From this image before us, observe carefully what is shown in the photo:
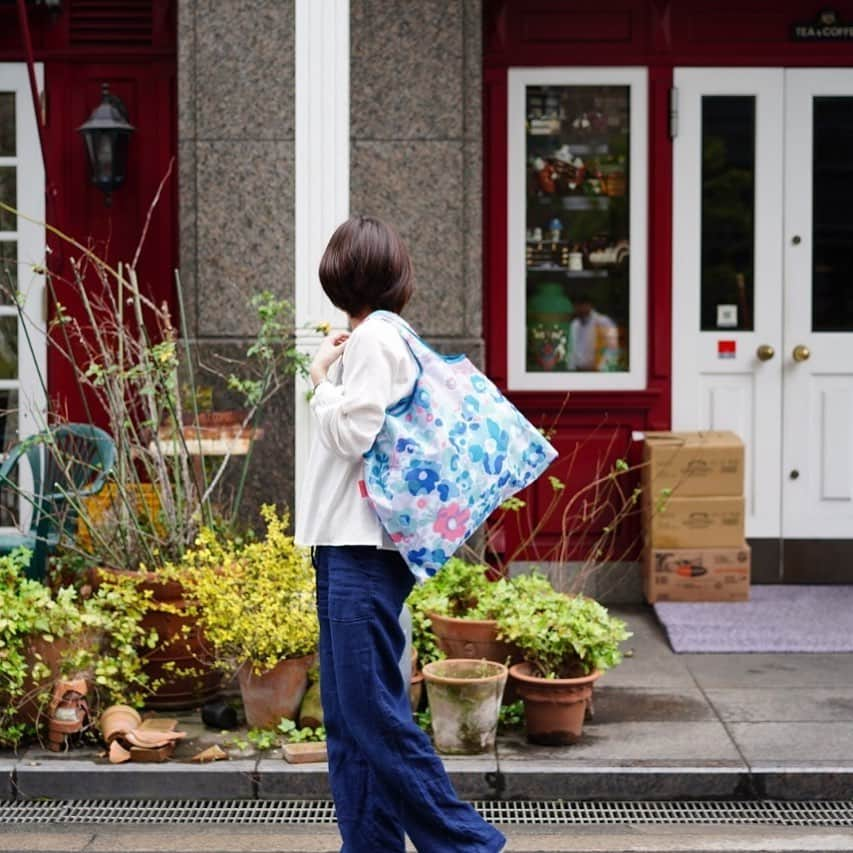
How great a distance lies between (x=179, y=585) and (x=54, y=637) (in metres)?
0.57

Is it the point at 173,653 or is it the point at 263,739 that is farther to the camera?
the point at 173,653

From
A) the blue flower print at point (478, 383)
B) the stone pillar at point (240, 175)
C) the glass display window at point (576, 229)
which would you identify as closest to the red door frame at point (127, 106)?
the stone pillar at point (240, 175)

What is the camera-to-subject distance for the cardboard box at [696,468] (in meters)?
8.37

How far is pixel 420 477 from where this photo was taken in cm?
446

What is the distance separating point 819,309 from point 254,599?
4014mm

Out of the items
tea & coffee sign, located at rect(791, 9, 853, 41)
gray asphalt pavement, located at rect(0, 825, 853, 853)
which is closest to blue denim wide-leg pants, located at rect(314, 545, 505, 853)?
gray asphalt pavement, located at rect(0, 825, 853, 853)

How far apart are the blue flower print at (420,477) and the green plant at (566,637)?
197 cm

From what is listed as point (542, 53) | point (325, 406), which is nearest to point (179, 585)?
point (325, 406)

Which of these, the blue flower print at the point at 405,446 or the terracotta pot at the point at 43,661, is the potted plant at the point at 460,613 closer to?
the terracotta pot at the point at 43,661

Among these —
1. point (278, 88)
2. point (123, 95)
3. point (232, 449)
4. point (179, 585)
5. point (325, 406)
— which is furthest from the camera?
point (123, 95)

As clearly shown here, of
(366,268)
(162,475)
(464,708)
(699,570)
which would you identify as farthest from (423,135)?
(366,268)

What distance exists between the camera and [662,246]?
28.7 ft

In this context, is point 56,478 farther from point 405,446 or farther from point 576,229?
point 405,446

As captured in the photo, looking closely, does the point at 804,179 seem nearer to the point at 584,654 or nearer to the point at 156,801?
the point at 584,654
